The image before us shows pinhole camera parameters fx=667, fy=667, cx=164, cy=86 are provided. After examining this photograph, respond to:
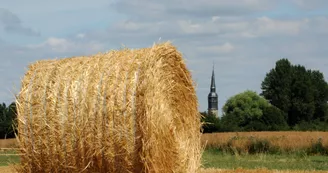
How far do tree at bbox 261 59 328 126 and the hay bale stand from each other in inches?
3142

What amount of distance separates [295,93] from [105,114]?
83.4 m

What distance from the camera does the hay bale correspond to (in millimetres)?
10211

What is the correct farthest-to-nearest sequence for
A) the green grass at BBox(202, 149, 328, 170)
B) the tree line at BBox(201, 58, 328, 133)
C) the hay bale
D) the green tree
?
the green tree
the tree line at BBox(201, 58, 328, 133)
the green grass at BBox(202, 149, 328, 170)
the hay bale

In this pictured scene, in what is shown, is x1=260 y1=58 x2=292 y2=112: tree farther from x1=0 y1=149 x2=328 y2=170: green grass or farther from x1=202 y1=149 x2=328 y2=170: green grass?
x1=202 y1=149 x2=328 y2=170: green grass

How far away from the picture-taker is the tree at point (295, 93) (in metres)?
90.2

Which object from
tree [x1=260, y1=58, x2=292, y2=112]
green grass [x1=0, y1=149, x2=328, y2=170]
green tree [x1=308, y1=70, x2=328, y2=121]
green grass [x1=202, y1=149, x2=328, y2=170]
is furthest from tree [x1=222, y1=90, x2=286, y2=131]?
green grass [x1=202, y1=149, x2=328, y2=170]

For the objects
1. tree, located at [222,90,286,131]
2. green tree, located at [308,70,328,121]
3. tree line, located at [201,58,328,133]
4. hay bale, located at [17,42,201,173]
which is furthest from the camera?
tree, located at [222,90,286,131]

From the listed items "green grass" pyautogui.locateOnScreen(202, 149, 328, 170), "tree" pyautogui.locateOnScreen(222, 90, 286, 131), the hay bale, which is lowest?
"green grass" pyautogui.locateOnScreen(202, 149, 328, 170)

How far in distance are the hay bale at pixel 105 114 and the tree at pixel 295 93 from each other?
79.8m

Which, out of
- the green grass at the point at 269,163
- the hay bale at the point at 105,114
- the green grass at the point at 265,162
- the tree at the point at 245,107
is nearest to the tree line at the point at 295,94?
the tree at the point at 245,107

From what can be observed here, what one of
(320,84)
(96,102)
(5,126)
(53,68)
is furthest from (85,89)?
(320,84)

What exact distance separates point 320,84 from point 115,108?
287ft

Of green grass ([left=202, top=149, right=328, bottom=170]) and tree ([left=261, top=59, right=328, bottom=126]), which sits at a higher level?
tree ([left=261, top=59, right=328, bottom=126])

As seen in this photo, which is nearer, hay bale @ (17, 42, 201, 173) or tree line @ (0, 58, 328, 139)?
hay bale @ (17, 42, 201, 173)
